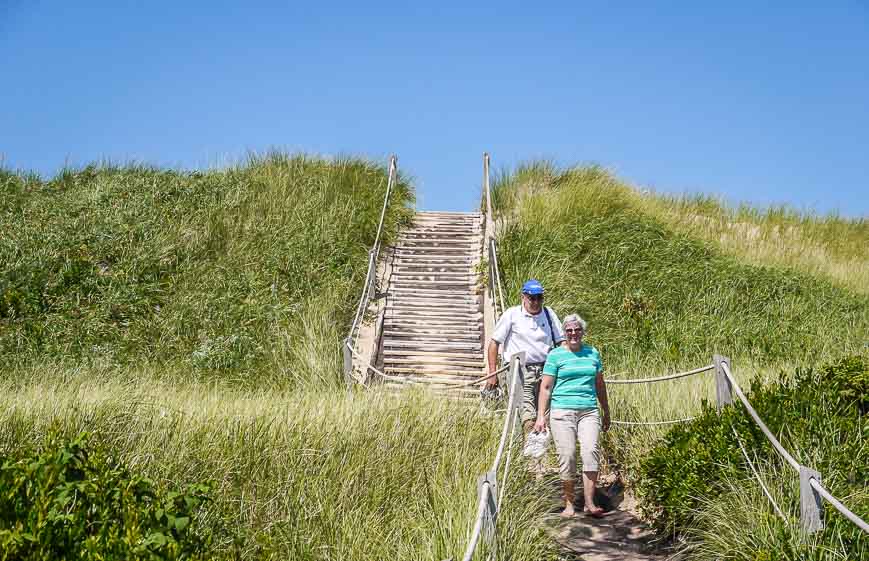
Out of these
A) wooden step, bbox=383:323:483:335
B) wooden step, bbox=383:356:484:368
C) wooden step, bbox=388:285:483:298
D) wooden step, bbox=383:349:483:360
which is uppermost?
wooden step, bbox=388:285:483:298

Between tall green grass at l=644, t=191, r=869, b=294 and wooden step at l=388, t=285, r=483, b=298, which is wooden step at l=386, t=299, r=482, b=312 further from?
tall green grass at l=644, t=191, r=869, b=294

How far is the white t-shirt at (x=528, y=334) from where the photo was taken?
359 inches

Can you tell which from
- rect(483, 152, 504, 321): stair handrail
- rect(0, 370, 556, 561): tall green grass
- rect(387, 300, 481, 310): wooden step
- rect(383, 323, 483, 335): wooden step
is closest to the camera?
rect(0, 370, 556, 561): tall green grass

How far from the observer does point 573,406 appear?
7.99 metres

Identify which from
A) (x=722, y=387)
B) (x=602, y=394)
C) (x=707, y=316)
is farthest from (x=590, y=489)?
(x=707, y=316)

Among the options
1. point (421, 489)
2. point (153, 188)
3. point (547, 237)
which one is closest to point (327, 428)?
point (421, 489)

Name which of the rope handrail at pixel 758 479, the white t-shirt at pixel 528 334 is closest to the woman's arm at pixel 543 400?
the white t-shirt at pixel 528 334

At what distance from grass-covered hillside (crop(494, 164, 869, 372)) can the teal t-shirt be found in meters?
5.86

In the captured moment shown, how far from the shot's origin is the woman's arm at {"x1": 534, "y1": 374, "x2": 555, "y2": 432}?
8008mm

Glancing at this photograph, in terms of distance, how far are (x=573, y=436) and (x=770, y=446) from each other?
6.05 ft

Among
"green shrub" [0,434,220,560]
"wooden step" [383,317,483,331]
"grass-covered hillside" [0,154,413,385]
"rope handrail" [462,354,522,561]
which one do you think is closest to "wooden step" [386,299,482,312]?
"wooden step" [383,317,483,331]

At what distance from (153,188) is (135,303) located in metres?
5.58

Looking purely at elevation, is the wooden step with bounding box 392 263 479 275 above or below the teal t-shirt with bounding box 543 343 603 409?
below

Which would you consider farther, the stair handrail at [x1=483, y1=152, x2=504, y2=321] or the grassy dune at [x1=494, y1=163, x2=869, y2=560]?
the stair handrail at [x1=483, y1=152, x2=504, y2=321]
